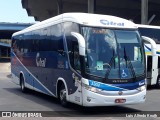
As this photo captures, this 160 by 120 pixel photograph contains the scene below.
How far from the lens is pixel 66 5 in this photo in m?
52.5

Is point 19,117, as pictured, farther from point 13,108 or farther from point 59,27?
point 59,27

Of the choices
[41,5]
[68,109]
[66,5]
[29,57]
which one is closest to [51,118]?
[68,109]

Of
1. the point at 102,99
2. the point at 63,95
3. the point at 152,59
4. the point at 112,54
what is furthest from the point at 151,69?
the point at 102,99

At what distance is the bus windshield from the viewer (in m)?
12.0

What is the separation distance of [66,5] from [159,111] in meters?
41.0

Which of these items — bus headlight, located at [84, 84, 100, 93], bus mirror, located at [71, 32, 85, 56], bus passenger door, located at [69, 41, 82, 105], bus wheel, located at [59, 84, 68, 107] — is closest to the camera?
bus mirror, located at [71, 32, 85, 56]

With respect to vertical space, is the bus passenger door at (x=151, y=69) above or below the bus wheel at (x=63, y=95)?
below

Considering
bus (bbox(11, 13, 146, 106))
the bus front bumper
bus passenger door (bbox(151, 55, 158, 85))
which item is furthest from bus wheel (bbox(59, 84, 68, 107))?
bus passenger door (bbox(151, 55, 158, 85))

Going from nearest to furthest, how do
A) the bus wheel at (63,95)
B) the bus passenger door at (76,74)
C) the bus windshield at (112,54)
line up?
the bus windshield at (112,54) < the bus passenger door at (76,74) < the bus wheel at (63,95)

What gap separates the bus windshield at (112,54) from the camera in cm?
1196

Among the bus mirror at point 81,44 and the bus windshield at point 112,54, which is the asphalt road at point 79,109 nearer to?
the bus windshield at point 112,54

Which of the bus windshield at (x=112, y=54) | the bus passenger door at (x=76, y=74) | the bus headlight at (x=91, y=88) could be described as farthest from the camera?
the bus passenger door at (x=76, y=74)

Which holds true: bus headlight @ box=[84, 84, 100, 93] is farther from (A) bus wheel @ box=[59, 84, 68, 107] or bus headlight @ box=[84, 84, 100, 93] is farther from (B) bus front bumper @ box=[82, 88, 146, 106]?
(A) bus wheel @ box=[59, 84, 68, 107]

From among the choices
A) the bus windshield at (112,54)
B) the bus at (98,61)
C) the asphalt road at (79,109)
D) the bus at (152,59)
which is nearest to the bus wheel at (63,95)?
the bus at (98,61)
